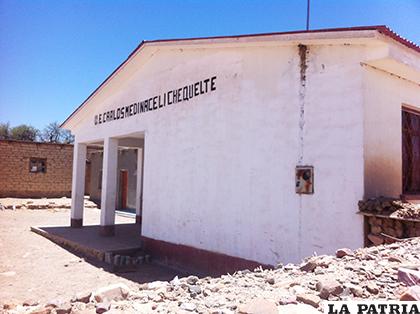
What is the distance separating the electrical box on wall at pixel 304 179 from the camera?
6.19m

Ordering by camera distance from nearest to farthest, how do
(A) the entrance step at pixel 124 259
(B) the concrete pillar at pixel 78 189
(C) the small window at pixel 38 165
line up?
(A) the entrance step at pixel 124 259 → (B) the concrete pillar at pixel 78 189 → (C) the small window at pixel 38 165

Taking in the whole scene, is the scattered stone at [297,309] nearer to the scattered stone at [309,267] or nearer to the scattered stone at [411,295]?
the scattered stone at [411,295]

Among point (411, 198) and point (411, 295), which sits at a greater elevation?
point (411, 198)

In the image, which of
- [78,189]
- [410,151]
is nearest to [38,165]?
[78,189]

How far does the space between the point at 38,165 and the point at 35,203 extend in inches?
144

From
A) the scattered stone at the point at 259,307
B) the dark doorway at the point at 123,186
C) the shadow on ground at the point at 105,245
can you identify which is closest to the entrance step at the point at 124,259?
the shadow on ground at the point at 105,245

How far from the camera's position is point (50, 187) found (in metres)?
26.9

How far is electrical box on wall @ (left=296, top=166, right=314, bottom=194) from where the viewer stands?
20.3ft

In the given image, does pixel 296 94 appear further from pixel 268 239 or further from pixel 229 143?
pixel 268 239

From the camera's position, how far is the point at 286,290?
330cm

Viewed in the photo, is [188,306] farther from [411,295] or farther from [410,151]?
[410,151]

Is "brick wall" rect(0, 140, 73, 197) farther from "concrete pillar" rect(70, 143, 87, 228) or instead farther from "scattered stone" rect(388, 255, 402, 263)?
"scattered stone" rect(388, 255, 402, 263)

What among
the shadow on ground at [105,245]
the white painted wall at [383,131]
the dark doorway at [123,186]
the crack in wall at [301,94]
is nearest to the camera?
the white painted wall at [383,131]

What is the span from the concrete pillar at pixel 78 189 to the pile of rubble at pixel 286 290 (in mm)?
11612
